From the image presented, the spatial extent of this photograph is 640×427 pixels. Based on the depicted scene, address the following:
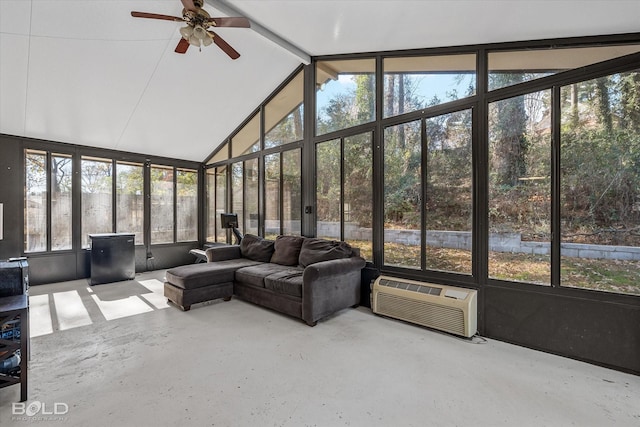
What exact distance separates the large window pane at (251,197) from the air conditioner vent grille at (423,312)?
317cm

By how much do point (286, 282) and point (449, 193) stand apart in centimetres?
213

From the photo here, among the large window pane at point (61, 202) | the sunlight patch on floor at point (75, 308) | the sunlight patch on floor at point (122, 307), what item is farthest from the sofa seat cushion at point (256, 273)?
the large window pane at point (61, 202)

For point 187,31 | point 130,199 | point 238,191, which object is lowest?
point 130,199

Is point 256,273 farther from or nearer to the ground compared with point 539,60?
nearer to the ground

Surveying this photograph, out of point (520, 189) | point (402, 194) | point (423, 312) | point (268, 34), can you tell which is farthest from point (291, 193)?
point (520, 189)

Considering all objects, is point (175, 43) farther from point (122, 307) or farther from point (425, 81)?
point (122, 307)

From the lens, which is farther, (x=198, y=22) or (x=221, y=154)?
(x=221, y=154)

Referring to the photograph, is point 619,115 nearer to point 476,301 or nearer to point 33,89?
point 476,301

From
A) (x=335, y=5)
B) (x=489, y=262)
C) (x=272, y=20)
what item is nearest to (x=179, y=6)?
(x=272, y=20)

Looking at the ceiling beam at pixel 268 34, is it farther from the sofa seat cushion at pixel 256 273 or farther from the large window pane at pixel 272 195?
the sofa seat cushion at pixel 256 273

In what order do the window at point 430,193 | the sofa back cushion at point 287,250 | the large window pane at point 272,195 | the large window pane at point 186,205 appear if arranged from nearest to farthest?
the window at point 430,193 → the sofa back cushion at point 287,250 → the large window pane at point 272,195 → the large window pane at point 186,205

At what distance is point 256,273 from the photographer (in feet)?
12.6

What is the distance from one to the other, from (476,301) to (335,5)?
3342mm

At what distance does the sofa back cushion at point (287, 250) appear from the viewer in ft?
14.1
